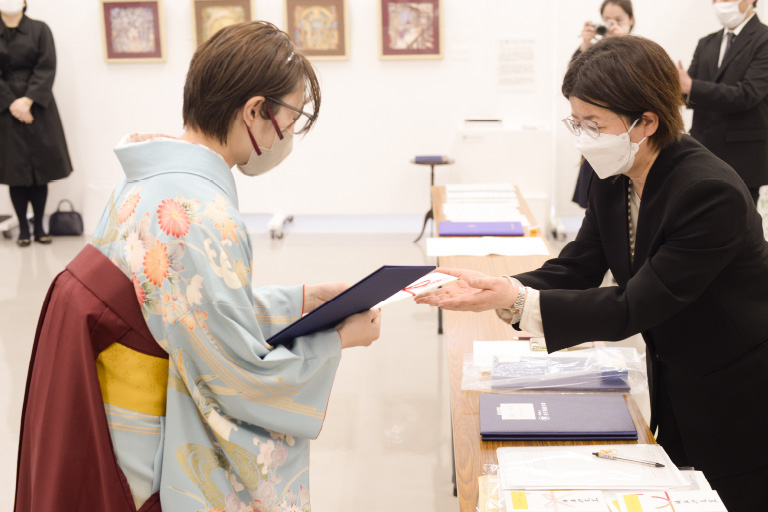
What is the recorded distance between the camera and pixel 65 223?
669cm

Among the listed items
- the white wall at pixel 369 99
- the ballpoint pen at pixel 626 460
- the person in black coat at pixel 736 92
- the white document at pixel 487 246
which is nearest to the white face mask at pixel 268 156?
the ballpoint pen at pixel 626 460

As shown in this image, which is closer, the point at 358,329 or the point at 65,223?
the point at 358,329

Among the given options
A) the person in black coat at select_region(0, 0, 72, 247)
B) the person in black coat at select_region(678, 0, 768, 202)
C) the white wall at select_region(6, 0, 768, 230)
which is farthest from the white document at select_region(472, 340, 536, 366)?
the person in black coat at select_region(0, 0, 72, 247)

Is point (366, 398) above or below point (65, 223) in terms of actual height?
below

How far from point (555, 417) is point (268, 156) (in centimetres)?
84

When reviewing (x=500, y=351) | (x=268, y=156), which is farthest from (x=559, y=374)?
(x=268, y=156)

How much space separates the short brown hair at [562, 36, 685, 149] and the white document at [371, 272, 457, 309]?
512 mm

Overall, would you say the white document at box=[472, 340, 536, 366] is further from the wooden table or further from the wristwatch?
the wristwatch

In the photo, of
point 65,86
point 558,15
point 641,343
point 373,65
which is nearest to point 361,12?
point 373,65

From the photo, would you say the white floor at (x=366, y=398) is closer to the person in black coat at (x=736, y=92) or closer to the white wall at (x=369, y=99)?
the white wall at (x=369, y=99)

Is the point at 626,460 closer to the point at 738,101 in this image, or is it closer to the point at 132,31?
the point at 738,101

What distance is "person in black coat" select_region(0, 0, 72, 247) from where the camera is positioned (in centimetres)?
615

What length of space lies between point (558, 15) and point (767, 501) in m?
5.23

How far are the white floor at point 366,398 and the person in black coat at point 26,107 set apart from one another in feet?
2.33
